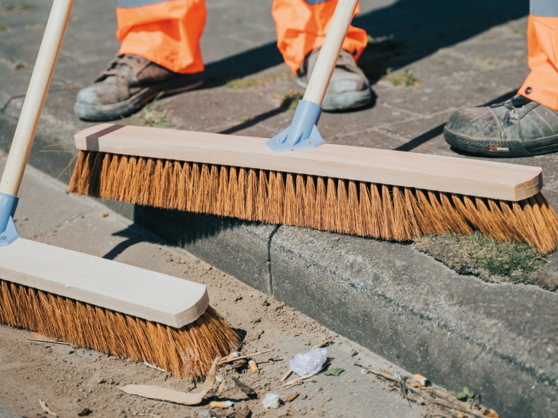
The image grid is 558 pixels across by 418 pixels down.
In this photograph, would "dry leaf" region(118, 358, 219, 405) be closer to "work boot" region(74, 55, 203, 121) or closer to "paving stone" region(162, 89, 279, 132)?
"paving stone" region(162, 89, 279, 132)

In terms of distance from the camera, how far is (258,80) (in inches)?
128

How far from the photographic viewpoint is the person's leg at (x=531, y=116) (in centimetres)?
208

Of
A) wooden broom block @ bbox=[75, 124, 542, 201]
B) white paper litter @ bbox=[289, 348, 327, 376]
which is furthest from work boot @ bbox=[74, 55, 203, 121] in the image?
white paper litter @ bbox=[289, 348, 327, 376]

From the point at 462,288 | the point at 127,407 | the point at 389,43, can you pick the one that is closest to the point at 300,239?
the point at 462,288

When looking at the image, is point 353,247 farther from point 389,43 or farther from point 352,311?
point 389,43

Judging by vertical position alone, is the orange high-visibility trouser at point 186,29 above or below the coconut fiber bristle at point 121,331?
above

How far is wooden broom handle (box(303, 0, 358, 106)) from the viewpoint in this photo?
1.92 m

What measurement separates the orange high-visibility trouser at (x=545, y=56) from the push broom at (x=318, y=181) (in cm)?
66

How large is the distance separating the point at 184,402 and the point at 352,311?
1.82 feet

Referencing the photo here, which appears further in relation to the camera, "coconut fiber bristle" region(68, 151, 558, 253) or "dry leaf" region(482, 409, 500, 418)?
"coconut fiber bristle" region(68, 151, 558, 253)

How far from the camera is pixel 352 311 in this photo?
65.1 inches

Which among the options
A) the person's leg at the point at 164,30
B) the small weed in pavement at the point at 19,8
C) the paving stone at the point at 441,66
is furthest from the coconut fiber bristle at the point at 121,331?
the small weed in pavement at the point at 19,8

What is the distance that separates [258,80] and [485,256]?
2042 millimetres

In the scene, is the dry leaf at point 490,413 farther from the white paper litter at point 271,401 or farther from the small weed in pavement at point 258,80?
the small weed in pavement at point 258,80
